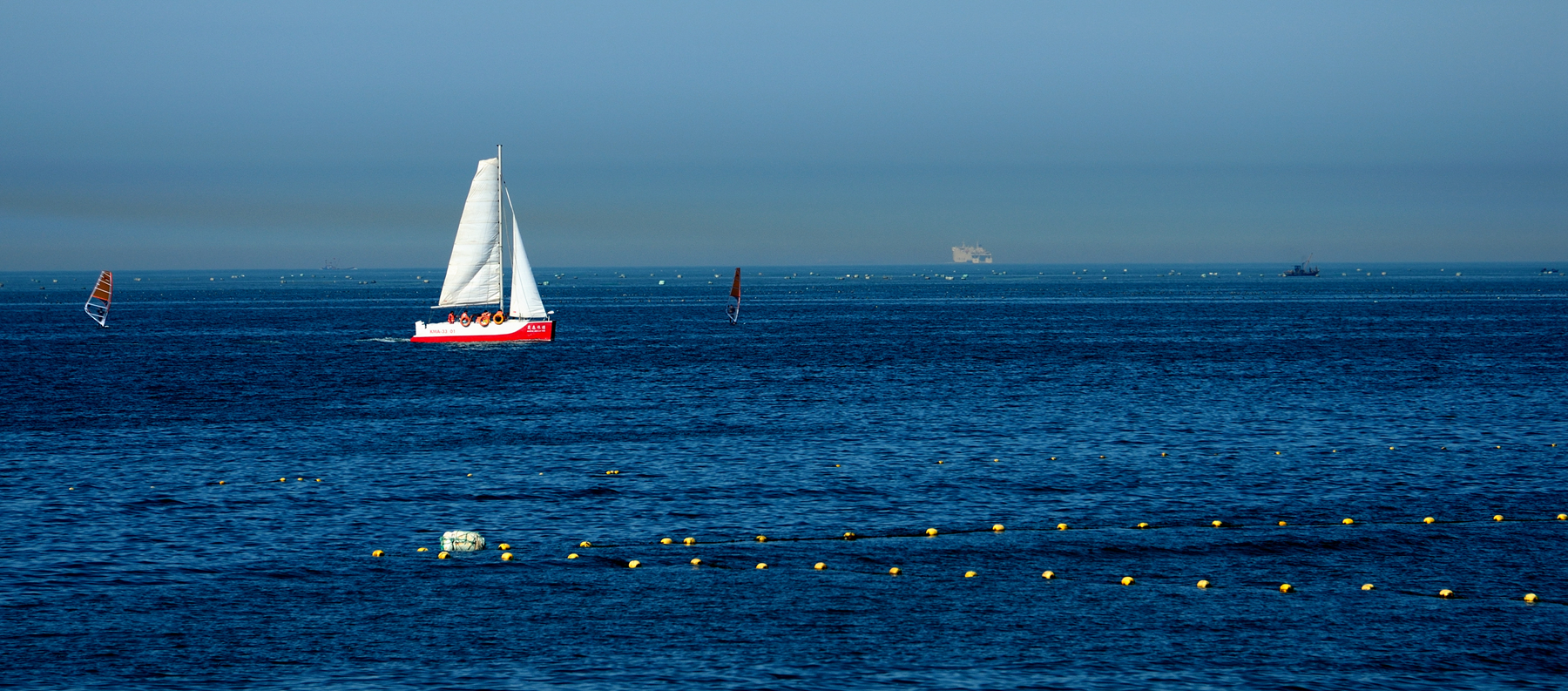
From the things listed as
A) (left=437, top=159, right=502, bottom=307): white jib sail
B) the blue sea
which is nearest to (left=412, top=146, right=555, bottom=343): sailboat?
(left=437, top=159, right=502, bottom=307): white jib sail

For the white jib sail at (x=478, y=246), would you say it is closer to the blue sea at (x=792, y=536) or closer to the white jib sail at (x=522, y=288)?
the white jib sail at (x=522, y=288)

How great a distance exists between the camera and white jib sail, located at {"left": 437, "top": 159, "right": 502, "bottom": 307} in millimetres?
116562

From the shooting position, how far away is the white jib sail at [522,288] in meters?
117

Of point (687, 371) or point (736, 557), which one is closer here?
point (736, 557)

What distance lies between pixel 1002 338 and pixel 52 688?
119m

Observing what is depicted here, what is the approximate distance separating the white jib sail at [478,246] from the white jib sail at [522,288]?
1.59 m

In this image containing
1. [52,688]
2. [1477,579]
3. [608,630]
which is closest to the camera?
[52,688]

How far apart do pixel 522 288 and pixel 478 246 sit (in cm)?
529

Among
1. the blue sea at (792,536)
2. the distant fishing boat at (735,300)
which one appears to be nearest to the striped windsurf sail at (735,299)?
the distant fishing boat at (735,300)

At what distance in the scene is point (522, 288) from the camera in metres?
120

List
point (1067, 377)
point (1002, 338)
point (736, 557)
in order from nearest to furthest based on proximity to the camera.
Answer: point (736, 557)
point (1067, 377)
point (1002, 338)

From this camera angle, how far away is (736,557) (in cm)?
3253

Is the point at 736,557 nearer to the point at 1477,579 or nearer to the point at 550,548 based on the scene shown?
the point at 550,548

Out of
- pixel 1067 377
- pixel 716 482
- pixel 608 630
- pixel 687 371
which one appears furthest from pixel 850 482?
pixel 687 371
